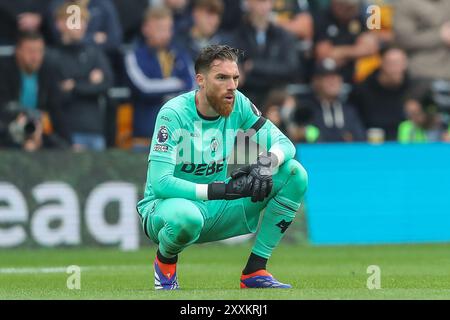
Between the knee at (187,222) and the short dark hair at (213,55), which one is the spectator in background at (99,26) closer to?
the short dark hair at (213,55)

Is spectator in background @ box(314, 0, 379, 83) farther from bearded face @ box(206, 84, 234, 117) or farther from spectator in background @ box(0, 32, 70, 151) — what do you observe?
bearded face @ box(206, 84, 234, 117)

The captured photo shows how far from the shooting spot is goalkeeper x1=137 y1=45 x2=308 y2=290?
32.9 ft

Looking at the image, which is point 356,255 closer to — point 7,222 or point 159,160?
point 7,222

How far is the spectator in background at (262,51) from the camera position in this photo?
19.7 m

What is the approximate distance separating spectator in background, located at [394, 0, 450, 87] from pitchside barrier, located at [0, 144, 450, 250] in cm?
280

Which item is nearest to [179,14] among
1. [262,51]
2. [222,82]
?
[262,51]

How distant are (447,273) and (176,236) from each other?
3.98 meters

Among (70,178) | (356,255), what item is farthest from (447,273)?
(70,178)

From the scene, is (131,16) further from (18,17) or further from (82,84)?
(18,17)

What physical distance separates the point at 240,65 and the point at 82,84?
8.88ft

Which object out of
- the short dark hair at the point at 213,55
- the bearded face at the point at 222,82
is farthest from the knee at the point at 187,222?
the short dark hair at the point at 213,55

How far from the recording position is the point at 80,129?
18859 millimetres

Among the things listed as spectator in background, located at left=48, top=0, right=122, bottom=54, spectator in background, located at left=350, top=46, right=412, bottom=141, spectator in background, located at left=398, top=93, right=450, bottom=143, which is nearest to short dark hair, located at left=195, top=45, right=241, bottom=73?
spectator in background, located at left=48, top=0, right=122, bottom=54
